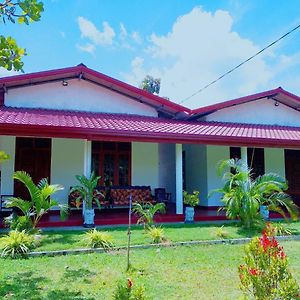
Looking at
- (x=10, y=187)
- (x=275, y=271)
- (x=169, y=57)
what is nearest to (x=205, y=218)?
(x=10, y=187)

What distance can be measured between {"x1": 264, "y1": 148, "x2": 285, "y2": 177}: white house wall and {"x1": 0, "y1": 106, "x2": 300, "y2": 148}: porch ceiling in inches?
50.0

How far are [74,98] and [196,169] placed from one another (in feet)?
19.4

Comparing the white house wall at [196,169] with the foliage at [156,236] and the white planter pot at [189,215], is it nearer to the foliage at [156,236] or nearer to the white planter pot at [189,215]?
the white planter pot at [189,215]

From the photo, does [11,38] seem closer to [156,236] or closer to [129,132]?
[156,236]

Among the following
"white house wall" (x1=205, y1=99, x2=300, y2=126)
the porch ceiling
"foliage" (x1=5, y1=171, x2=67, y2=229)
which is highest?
"white house wall" (x1=205, y1=99, x2=300, y2=126)

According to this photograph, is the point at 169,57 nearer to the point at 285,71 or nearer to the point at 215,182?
the point at 285,71

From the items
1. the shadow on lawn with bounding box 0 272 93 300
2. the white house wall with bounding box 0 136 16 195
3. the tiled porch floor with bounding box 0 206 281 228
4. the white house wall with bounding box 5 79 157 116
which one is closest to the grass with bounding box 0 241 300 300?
the shadow on lawn with bounding box 0 272 93 300

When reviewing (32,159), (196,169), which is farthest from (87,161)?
(196,169)

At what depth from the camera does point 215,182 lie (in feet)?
46.0

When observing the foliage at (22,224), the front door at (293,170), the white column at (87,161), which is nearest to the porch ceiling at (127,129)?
the white column at (87,161)

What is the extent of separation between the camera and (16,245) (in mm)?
6879

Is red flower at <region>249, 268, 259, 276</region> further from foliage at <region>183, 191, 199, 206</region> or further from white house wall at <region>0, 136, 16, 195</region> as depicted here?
white house wall at <region>0, 136, 16, 195</region>

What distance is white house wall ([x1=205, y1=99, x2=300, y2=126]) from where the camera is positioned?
14906 millimetres

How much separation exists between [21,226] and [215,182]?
321 inches
